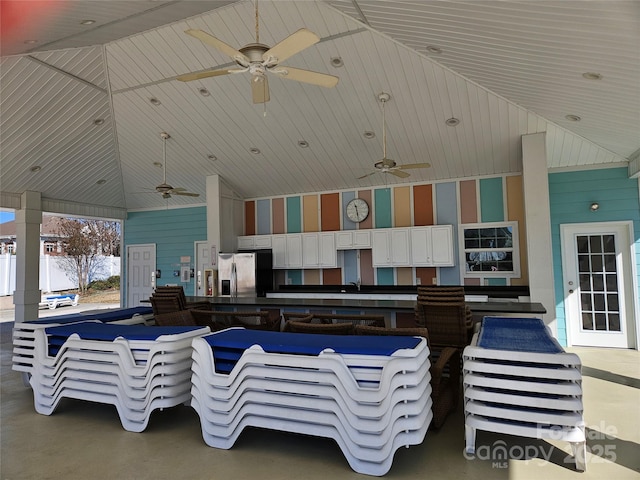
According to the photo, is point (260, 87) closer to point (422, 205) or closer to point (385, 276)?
point (422, 205)

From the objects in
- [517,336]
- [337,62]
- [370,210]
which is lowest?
[517,336]

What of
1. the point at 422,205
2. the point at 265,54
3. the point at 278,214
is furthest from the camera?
the point at 278,214

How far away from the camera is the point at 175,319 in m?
4.13

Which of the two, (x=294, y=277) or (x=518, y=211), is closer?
(x=518, y=211)

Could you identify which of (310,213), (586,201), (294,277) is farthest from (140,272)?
(586,201)

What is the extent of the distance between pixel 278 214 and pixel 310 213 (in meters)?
0.77

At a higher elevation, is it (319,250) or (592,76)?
(592,76)

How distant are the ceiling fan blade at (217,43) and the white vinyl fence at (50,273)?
45.4 feet

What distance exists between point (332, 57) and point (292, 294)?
445 cm

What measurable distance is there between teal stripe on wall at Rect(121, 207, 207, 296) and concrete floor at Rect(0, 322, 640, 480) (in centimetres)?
655

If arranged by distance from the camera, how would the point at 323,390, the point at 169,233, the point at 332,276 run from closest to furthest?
the point at 323,390
the point at 332,276
the point at 169,233

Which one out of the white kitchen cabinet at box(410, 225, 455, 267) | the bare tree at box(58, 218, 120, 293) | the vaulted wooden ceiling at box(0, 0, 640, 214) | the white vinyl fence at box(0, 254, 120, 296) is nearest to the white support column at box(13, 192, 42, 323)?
the vaulted wooden ceiling at box(0, 0, 640, 214)

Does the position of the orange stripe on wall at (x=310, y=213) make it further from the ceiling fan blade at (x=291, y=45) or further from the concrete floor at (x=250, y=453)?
the concrete floor at (x=250, y=453)

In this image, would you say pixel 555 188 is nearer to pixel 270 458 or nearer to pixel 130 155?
pixel 270 458
